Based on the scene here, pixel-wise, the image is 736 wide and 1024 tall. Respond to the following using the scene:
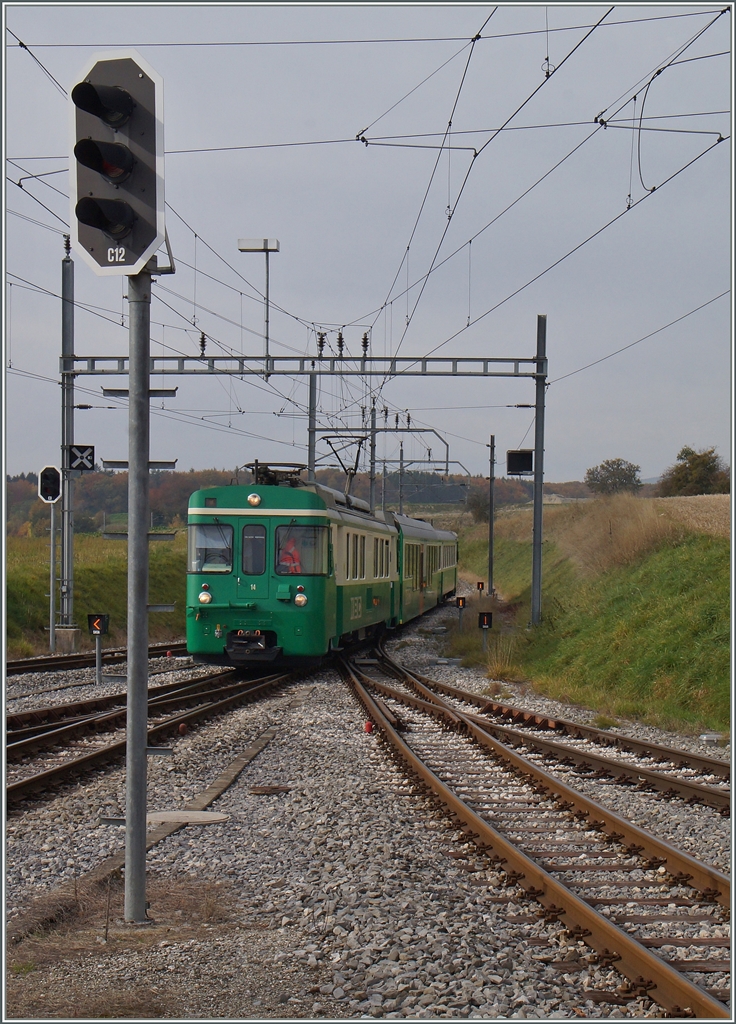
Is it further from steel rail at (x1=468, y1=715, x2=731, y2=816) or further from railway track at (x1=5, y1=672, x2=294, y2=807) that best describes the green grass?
railway track at (x1=5, y1=672, x2=294, y2=807)

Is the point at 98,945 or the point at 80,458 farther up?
the point at 80,458

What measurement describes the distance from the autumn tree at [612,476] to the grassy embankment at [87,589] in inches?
1608

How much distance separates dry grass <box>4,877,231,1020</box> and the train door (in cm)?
1051

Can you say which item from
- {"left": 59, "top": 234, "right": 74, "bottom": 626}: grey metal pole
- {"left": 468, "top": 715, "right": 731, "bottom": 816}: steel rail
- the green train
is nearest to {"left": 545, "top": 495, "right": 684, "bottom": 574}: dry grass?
the green train

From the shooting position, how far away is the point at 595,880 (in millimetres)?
6066

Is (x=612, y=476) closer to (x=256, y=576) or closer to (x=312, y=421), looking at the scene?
(x=312, y=421)

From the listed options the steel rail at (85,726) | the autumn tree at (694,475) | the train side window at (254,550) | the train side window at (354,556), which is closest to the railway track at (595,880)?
the steel rail at (85,726)

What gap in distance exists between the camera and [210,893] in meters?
5.71

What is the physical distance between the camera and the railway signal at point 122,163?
15.9 ft

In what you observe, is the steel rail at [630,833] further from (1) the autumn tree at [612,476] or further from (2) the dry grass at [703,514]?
(1) the autumn tree at [612,476]

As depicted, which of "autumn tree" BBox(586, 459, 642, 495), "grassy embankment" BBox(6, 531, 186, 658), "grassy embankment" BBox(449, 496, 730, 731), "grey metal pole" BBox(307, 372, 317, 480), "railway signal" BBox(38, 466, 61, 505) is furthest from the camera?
"autumn tree" BBox(586, 459, 642, 495)

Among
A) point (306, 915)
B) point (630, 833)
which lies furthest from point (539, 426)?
point (306, 915)

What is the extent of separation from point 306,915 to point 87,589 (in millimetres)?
26129

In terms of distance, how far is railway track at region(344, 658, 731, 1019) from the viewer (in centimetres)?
447
